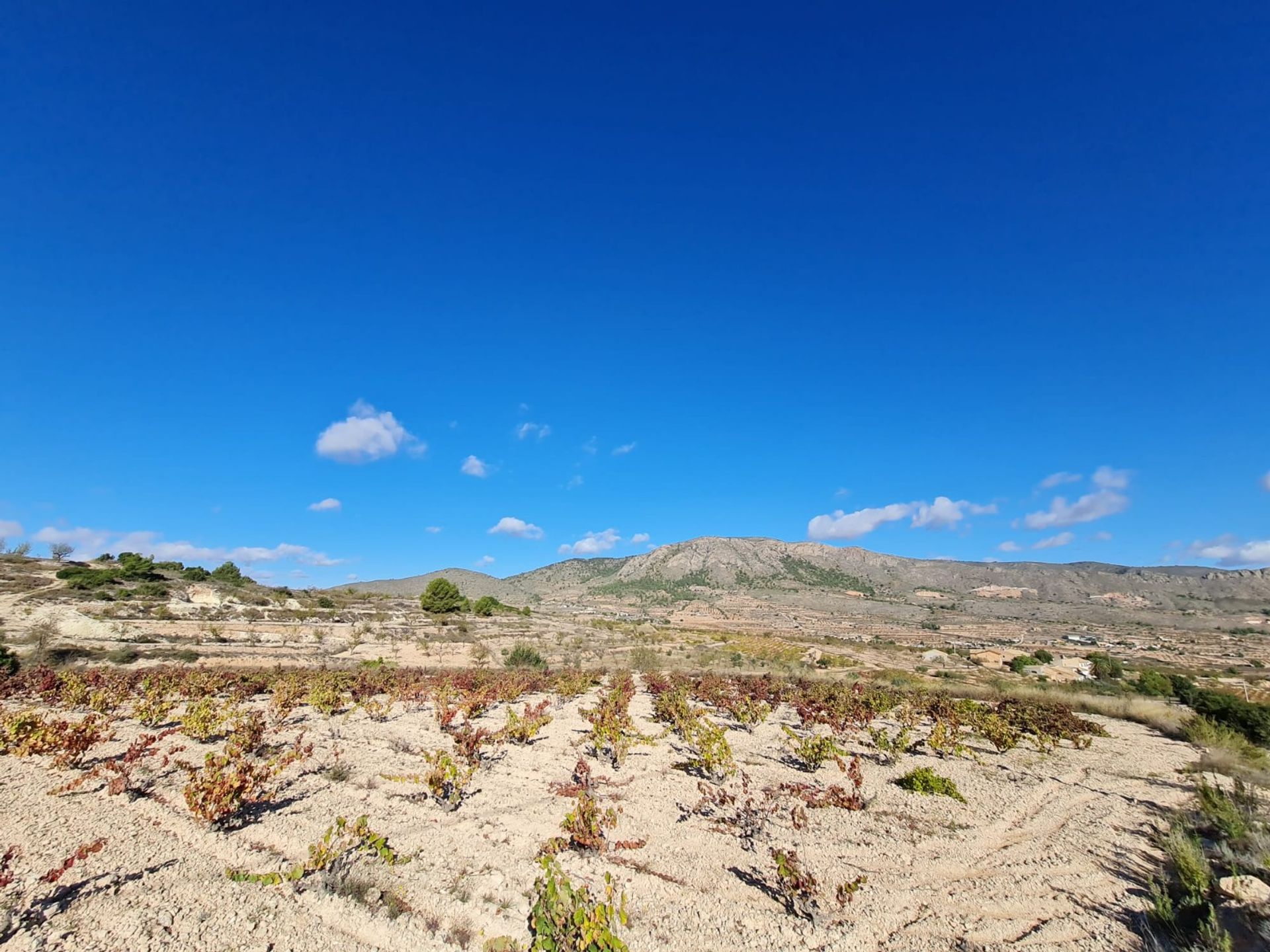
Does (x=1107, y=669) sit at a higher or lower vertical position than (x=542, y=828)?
lower

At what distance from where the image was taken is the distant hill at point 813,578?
399 ft

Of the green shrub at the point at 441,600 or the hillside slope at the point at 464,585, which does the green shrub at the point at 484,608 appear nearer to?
the green shrub at the point at 441,600

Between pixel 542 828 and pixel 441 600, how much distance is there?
4343cm

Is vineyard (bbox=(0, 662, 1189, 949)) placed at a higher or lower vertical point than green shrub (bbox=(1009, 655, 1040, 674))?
higher

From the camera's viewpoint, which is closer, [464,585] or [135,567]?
[135,567]

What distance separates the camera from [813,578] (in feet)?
443

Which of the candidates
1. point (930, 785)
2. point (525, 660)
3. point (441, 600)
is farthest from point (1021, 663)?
point (441, 600)

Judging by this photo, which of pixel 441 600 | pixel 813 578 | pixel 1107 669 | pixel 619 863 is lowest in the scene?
pixel 1107 669

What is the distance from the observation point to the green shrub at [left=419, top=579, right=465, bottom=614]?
46688 mm

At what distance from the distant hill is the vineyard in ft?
338

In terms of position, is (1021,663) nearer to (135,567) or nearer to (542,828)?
(542,828)

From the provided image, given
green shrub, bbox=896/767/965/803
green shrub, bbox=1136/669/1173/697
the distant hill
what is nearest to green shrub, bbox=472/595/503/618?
green shrub, bbox=1136/669/1173/697

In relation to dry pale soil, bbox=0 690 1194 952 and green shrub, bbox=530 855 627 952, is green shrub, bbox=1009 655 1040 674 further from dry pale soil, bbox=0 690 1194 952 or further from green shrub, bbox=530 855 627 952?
green shrub, bbox=530 855 627 952

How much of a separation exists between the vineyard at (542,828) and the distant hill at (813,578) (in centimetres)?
10296
